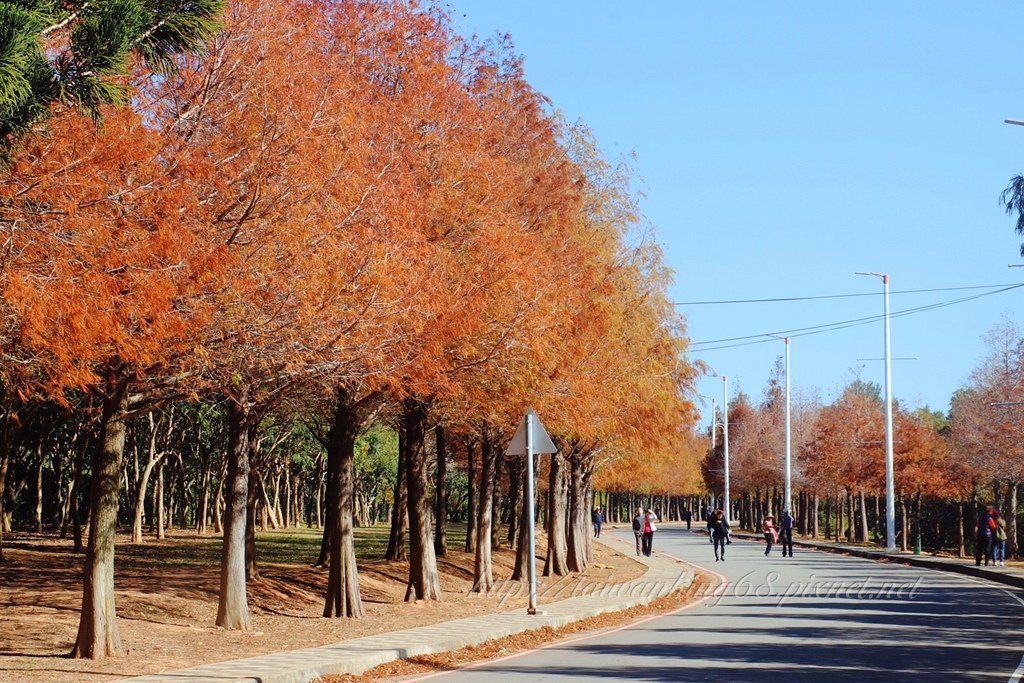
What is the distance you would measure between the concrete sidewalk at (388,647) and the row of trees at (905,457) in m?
16.3

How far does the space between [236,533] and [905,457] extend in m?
56.8

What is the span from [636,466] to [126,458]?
2211 centimetres

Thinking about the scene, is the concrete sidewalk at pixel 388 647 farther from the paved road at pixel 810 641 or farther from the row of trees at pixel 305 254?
the row of trees at pixel 305 254

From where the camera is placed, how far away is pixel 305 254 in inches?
651

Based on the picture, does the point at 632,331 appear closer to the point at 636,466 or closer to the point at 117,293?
the point at 636,466

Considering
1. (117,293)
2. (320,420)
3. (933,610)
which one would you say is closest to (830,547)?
(320,420)

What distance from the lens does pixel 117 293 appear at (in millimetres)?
13328

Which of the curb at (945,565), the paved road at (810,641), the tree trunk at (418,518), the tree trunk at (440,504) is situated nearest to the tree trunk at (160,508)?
the tree trunk at (440,504)

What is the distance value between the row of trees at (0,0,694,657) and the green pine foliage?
0.14m

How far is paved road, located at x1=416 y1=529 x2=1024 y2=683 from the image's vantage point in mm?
15305

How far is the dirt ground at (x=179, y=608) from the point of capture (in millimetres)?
17312

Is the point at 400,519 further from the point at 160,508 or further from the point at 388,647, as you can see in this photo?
the point at 388,647

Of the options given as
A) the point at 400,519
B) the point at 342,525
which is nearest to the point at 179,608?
→ the point at 342,525

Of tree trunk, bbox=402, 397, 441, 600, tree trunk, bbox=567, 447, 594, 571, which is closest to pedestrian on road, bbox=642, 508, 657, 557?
tree trunk, bbox=567, 447, 594, 571
